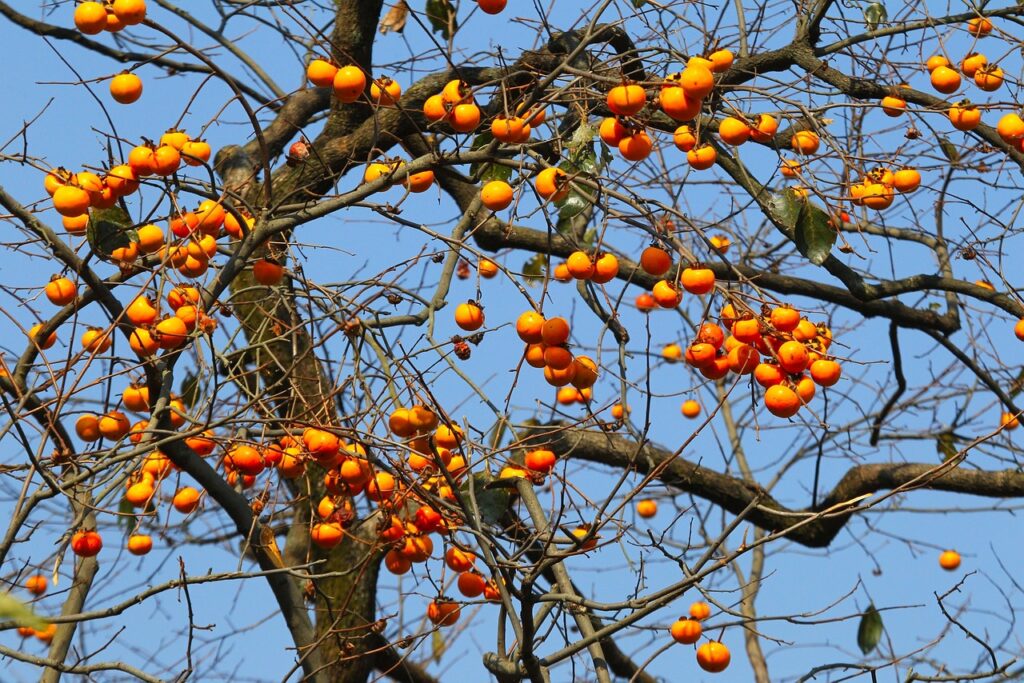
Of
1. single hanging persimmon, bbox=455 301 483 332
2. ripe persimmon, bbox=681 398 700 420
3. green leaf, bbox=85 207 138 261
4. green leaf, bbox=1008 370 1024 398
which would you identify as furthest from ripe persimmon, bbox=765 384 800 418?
ripe persimmon, bbox=681 398 700 420

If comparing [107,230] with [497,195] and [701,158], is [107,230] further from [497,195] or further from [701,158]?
[701,158]

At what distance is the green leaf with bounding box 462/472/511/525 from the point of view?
101 inches

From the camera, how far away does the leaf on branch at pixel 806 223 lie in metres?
2.94

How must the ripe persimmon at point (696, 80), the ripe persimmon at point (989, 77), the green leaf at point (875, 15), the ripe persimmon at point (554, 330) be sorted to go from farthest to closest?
the green leaf at point (875, 15) → the ripe persimmon at point (989, 77) → the ripe persimmon at point (554, 330) → the ripe persimmon at point (696, 80)

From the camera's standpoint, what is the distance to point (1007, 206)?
13.9ft

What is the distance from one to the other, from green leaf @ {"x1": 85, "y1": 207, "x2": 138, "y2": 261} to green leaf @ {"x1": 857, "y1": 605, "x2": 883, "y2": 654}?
11.1 feet

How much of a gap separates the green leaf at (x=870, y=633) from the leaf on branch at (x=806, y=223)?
221 centimetres

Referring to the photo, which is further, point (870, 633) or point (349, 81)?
point (870, 633)

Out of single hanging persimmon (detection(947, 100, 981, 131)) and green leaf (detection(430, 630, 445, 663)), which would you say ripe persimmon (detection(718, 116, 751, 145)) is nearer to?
single hanging persimmon (detection(947, 100, 981, 131))

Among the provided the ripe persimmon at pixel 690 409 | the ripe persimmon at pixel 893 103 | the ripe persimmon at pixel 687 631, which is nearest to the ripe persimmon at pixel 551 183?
the ripe persimmon at pixel 687 631

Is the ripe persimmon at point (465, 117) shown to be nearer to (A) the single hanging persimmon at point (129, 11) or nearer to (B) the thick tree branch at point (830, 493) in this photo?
(A) the single hanging persimmon at point (129, 11)

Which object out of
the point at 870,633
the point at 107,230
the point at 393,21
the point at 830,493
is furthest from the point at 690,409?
the point at 107,230

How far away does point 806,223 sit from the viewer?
2963mm

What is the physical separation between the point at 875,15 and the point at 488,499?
7.95 ft
